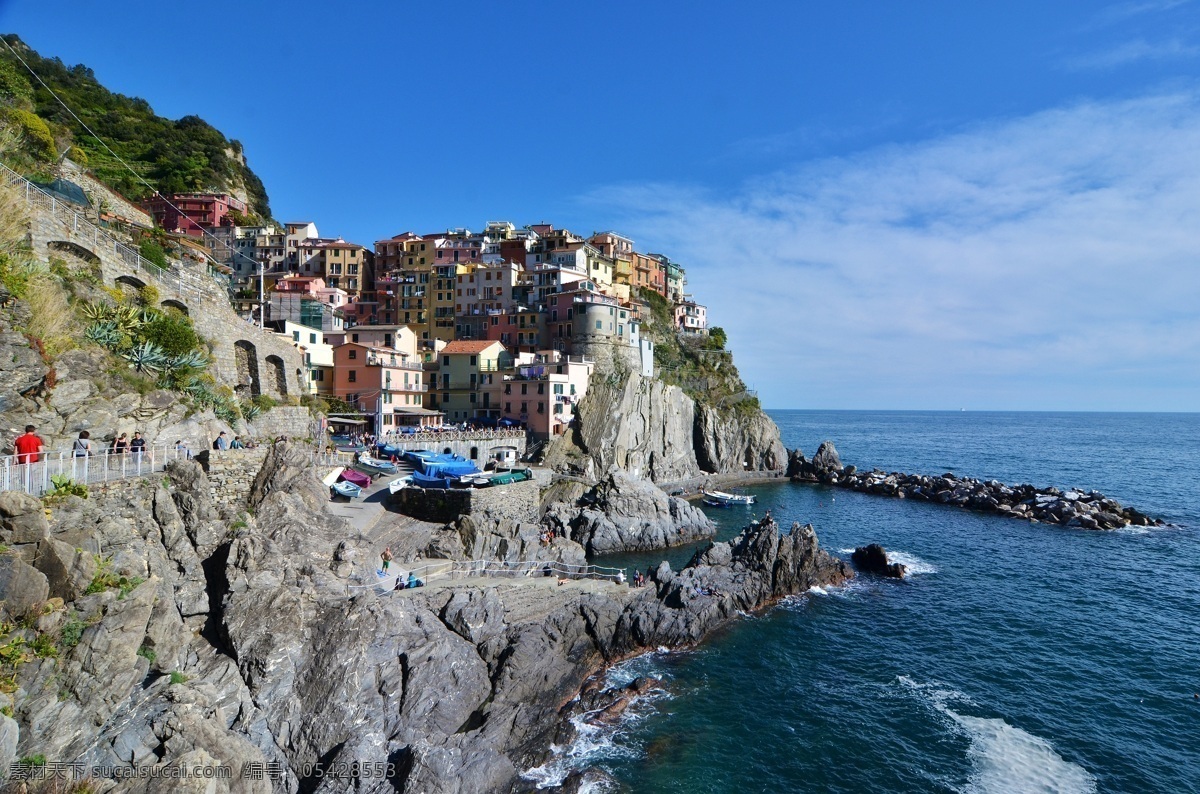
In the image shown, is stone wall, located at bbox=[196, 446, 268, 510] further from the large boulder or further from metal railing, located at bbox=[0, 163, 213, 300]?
metal railing, located at bbox=[0, 163, 213, 300]

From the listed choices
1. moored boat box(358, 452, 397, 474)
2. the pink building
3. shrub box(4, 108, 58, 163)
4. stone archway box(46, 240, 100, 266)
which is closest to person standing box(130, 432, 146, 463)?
stone archway box(46, 240, 100, 266)

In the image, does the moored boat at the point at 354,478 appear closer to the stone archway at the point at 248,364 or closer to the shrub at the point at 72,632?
the stone archway at the point at 248,364

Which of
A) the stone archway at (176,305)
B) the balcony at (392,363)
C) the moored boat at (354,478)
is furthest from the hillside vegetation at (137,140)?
the moored boat at (354,478)

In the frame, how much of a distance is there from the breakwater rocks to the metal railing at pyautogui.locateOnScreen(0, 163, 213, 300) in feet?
224

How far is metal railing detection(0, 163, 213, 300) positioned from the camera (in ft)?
88.6

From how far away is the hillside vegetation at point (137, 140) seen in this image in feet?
241

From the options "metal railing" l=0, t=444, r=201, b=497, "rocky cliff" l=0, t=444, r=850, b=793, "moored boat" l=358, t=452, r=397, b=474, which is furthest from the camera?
"moored boat" l=358, t=452, r=397, b=474

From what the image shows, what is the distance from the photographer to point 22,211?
2567 centimetres

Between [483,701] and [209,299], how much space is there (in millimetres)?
28905

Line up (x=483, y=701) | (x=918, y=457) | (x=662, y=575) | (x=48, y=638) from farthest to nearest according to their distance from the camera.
Answer: (x=918, y=457) < (x=662, y=575) < (x=483, y=701) < (x=48, y=638)

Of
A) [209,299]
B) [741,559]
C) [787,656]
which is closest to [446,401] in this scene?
[209,299]

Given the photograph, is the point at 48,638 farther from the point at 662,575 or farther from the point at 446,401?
the point at 446,401

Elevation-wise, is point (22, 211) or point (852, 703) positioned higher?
point (22, 211)

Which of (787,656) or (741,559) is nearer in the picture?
(787,656)
